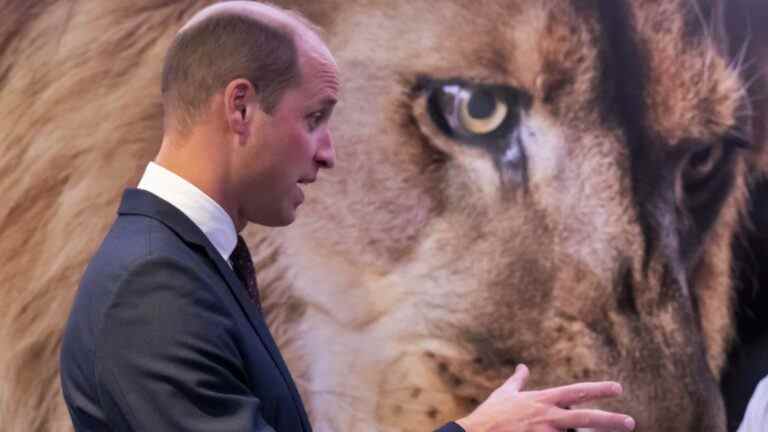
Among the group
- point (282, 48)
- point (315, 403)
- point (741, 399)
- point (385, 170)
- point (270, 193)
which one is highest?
point (282, 48)

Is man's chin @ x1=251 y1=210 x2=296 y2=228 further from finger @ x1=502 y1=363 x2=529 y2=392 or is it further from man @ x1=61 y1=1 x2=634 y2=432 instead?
finger @ x1=502 y1=363 x2=529 y2=392

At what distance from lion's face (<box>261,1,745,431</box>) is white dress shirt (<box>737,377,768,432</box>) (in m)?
0.05

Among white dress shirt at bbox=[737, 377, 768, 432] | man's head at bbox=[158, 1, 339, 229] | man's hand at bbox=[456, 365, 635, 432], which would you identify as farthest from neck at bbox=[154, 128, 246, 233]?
white dress shirt at bbox=[737, 377, 768, 432]

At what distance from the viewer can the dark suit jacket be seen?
2.37 feet

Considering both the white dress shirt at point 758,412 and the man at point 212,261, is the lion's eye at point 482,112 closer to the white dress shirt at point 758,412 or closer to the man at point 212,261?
the white dress shirt at point 758,412

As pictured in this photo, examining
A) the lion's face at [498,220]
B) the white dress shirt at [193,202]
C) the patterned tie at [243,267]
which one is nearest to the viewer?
the white dress shirt at [193,202]

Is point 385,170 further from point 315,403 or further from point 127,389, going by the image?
point 127,389

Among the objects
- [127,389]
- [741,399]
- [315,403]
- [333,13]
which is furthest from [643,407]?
[127,389]

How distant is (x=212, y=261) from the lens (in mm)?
800

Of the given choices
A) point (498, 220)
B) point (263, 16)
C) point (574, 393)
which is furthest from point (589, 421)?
point (498, 220)

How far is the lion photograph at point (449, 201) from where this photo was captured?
154 cm

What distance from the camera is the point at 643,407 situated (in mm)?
1533

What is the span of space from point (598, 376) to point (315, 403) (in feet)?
1.33

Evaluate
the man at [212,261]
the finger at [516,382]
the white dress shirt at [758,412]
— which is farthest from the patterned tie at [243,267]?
the white dress shirt at [758,412]
